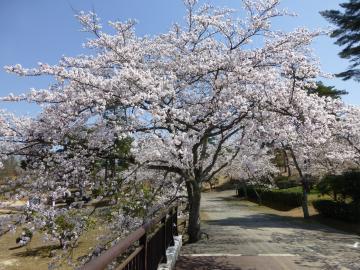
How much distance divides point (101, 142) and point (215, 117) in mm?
2635

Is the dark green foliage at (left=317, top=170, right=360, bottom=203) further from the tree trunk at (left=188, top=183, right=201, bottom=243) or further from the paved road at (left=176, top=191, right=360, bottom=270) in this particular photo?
the tree trunk at (left=188, top=183, right=201, bottom=243)

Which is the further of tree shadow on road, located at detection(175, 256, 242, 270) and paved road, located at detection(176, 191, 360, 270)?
paved road, located at detection(176, 191, 360, 270)

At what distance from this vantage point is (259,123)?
966 cm

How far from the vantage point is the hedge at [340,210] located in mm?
→ 18906

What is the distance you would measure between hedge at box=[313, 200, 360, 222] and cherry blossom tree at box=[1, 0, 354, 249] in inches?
395

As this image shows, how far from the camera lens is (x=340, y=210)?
19.9 meters

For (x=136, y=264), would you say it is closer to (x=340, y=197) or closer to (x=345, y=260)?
(x=345, y=260)

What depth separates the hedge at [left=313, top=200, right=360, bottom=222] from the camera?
18906 mm

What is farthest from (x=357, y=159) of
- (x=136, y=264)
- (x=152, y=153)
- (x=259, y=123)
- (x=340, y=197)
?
(x=136, y=264)

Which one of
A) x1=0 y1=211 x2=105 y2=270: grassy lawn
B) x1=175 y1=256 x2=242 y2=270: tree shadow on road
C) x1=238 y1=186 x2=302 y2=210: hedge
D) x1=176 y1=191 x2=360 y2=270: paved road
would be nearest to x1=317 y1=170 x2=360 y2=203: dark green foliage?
x1=176 y1=191 x2=360 y2=270: paved road

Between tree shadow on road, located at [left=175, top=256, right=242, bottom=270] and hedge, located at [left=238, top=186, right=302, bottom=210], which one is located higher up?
hedge, located at [left=238, top=186, right=302, bottom=210]

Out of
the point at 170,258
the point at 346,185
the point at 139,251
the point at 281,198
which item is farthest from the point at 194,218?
the point at 281,198

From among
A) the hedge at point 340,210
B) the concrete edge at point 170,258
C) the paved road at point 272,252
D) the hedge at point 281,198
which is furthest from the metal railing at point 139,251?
the hedge at point 281,198

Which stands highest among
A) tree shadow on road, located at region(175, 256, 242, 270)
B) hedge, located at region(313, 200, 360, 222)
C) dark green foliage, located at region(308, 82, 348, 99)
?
dark green foliage, located at region(308, 82, 348, 99)
